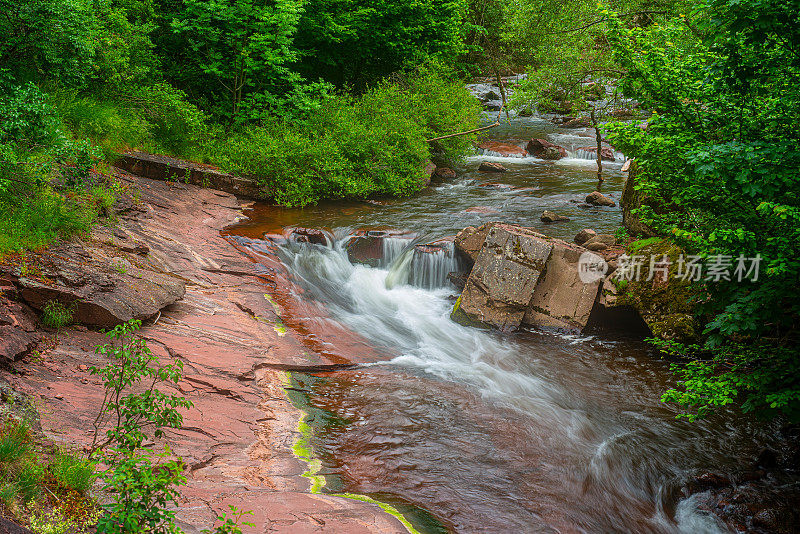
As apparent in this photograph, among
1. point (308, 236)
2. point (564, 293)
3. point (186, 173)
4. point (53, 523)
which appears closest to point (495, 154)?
point (308, 236)

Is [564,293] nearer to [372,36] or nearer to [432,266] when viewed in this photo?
[432,266]

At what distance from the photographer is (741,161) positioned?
14.2 feet

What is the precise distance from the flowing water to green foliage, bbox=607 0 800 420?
1280 mm

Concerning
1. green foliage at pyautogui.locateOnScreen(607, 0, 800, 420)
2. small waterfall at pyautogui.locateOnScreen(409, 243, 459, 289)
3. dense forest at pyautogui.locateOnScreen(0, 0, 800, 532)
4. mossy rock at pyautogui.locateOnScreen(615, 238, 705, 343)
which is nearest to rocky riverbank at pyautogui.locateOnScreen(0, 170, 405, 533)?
dense forest at pyautogui.locateOnScreen(0, 0, 800, 532)

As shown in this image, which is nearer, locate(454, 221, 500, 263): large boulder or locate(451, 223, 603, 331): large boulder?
locate(451, 223, 603, 331): large boulder

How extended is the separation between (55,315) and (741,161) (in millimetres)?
6596

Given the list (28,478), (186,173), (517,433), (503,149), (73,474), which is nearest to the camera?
(28,478)

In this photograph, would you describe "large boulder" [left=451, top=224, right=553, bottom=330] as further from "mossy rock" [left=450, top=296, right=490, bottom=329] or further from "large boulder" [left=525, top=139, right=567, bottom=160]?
→ "large boulder" [left=525, top=139, right=567, bottom=160]

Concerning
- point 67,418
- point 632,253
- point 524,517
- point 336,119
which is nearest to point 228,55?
point 336,119

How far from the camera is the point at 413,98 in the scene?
1738 cm

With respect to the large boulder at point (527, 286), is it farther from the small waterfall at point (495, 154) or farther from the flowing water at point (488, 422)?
the small waterfall at point (495, 154)

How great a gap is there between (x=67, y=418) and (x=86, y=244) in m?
3.48

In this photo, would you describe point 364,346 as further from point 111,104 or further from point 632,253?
point 111,104

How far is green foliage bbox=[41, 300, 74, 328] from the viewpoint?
571 centimetres
